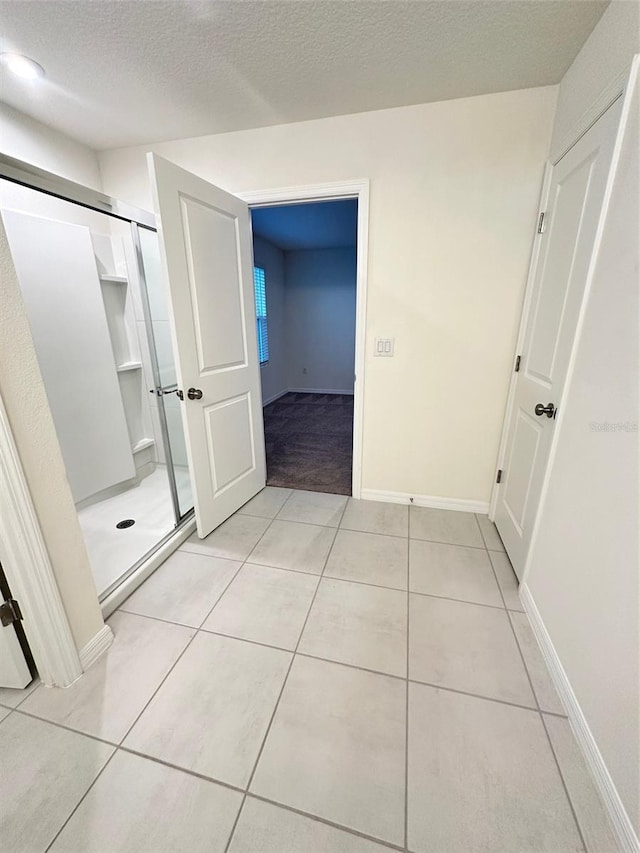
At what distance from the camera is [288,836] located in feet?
2.89

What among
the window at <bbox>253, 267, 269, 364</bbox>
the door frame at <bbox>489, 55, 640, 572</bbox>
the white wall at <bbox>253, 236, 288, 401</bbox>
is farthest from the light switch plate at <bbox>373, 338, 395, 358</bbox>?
the white wall at <bbox>253, 236, 288, 401</bbox>

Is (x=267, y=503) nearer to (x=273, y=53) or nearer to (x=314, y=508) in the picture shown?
(x=314, y=508)

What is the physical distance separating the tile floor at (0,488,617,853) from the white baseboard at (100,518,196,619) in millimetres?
47

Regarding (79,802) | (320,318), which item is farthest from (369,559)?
(320,318)

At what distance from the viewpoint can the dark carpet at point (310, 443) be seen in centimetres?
282

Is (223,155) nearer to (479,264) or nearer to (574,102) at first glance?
(479,264)

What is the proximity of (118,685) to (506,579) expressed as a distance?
70.6 inches

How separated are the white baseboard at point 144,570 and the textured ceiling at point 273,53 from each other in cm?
230

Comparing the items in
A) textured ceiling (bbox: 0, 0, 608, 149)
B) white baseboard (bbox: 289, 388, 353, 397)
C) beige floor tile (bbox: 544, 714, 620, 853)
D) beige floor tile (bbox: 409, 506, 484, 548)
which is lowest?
beige floor tile (bbox: 544, 714, 620, 853)

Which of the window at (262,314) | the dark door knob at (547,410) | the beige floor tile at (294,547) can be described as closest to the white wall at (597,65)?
the dark door knob at (547,410)

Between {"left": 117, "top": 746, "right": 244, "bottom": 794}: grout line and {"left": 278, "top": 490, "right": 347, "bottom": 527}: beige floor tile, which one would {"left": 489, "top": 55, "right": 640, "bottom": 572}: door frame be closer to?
{"left": 278, "top": 490, "right": 347, "bottom": 527}: beige floor tile

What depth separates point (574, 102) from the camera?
4.83ft

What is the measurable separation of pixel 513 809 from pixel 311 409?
4.41 meters

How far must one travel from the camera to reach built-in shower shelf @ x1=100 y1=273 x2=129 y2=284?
232 centimetres
